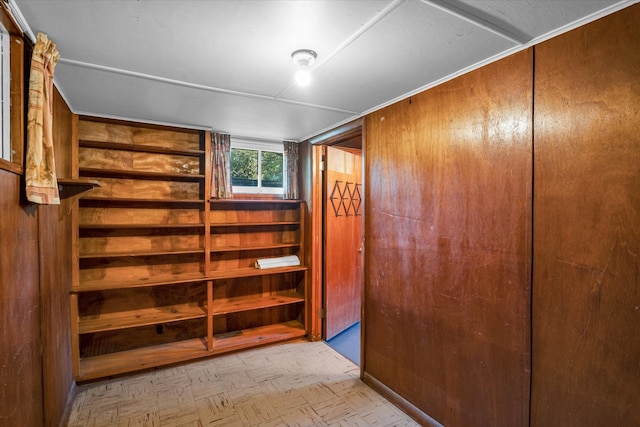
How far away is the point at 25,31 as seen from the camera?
1365 mm

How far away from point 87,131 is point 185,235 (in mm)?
1225

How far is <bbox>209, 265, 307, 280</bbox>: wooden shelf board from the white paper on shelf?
5 cm

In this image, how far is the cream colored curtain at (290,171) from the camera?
353cm

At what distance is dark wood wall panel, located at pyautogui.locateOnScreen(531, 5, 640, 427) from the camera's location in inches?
47.5

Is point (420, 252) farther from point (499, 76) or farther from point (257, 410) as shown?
point (257, 410)

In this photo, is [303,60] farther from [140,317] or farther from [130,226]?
[140,317]

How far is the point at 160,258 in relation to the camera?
9.98 feet

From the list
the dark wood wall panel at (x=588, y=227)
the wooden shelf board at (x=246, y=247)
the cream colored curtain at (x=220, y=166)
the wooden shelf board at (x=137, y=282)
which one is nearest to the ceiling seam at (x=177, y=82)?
the cream colored curtain at (x=220, y=166)

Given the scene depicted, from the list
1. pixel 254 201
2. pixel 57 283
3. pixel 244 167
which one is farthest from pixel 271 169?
pixel 57 283

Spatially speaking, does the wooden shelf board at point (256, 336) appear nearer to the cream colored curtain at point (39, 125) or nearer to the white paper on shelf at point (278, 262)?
the white paper on shelf at point (278, 262)

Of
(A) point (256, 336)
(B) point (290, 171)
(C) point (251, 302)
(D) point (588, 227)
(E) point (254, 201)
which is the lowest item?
(A) point (256, 336)

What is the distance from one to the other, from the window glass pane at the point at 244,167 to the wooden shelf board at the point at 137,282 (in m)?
1.07

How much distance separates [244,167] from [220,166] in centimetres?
36

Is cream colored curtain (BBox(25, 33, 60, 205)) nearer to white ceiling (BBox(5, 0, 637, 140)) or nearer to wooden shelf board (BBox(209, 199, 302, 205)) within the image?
white ceiling (BBox(5, 0, 637, 140))
